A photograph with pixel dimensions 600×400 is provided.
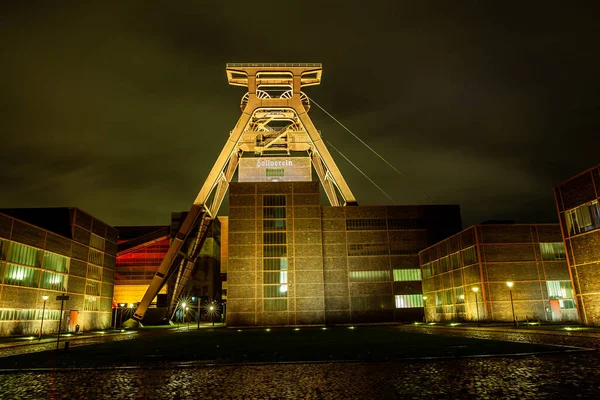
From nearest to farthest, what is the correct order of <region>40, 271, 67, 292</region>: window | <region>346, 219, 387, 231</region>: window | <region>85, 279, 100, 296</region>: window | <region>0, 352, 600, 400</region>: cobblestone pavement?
<region>0, 352, 600, 400</region>: cobblestone pavement, <region>40, 271, 67, 292</region>: window, <region>85, 279, 100, 296</region>: window, <region>346, 219, 387, 231</region>: window

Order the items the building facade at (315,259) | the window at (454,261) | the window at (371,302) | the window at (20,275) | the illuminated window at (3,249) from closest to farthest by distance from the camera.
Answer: the illuminated window at (3,249) < the window at (20,275) < the window at (454,261) < the building facade at (315,259) < the window at (371,302)

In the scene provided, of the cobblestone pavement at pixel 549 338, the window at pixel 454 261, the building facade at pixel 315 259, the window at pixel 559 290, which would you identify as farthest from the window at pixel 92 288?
the window at pixel 559 290

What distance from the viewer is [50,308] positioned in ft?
116

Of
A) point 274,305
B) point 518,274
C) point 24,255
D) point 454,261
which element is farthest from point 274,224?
point 518,274

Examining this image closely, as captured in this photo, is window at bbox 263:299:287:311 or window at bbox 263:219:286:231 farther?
window at bbox 263:219:286:231

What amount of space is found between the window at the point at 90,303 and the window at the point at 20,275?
28.4 feet

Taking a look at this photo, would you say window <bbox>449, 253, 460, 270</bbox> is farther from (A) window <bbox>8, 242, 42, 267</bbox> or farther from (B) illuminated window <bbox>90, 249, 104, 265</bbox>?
(B) illuminated window <bbox>90, 249, 104, 265</bbox>

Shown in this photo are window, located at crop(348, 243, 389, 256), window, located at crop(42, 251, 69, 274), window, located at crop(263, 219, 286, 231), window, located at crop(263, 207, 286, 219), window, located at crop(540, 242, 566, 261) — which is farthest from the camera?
window, located at crop(348, 243, 389, 256)

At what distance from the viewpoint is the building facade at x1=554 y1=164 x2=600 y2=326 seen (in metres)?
23.4

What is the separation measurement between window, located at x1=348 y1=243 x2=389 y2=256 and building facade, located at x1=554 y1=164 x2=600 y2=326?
24.0 m

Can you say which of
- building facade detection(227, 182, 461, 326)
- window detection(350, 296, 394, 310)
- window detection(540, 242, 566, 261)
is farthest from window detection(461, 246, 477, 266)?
window detection(350, 296, 394, 310)

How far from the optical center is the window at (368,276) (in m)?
47.9

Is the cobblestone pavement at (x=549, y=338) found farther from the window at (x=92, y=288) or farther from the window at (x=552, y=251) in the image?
the window at (x=92, y=288)

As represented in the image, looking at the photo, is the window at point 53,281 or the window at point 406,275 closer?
the window at point 53,281
